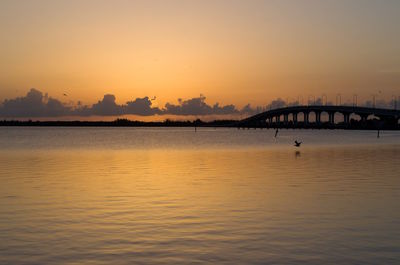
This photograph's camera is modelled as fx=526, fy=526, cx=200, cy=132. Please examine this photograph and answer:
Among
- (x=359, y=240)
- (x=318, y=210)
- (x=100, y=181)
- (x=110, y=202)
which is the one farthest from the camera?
(x=100, y=181)

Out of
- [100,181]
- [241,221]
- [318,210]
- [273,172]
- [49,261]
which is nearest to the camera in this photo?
[49,261]

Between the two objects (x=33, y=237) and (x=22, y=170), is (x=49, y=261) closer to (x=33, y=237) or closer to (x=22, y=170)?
(x=33, y=237)

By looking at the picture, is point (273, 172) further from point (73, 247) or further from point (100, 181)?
point (73, 247)

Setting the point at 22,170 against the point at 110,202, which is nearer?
the point at 110,202

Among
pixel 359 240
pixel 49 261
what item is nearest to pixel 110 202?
pixel 49 261

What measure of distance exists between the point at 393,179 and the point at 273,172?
305 inches

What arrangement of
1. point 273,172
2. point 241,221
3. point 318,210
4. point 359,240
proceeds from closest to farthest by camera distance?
point 359,240, point 241,221, point 318,210, point 273,172

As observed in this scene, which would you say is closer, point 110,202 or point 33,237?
point 33,237

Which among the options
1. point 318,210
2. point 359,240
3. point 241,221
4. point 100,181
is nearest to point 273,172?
point 100,181

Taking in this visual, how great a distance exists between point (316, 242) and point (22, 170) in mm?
26842

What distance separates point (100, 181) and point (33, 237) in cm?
1458

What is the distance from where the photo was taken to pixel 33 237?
46.2 ft

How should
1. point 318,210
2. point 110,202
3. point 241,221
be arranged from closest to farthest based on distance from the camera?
1. point 241,221
2. point 318,210
3. point 110,202

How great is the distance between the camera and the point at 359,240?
544 inches
